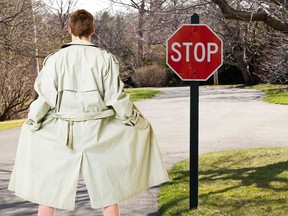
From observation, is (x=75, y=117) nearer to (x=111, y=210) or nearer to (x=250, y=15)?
(x=111, y=210)

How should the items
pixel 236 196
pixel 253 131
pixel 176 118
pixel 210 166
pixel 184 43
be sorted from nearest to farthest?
pixel 184 43
pixel 236 196
pixel 210 166
pixel 253 131
pixel 176 118

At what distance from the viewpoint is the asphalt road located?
5750 millimetres

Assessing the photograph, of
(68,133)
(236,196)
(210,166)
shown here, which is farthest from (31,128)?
(210,166)

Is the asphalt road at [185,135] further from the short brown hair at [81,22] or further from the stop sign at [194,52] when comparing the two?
the short brown hair at [81,22]

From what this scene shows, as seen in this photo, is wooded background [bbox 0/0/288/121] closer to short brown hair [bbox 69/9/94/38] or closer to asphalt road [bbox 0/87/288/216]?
asphalt road [bbox 0/87/288/216]

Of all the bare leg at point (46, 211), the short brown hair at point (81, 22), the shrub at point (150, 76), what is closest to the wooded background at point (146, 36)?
the shrub at point (150, 76)

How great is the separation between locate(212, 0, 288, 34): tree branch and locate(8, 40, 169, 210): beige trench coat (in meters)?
2.88

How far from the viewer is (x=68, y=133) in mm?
3707

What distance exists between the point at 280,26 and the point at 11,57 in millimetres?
14090

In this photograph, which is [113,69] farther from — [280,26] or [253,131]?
[253,131]

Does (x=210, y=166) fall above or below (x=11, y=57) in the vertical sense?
below

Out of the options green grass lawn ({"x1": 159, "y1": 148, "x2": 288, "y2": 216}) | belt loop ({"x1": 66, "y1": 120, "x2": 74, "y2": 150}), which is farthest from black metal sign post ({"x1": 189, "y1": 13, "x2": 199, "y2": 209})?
belt loop ({"x1": 66, "y1": 120, "x2": 74, "y2": 150})

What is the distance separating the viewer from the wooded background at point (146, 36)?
662 centimetres

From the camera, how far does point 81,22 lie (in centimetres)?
385
